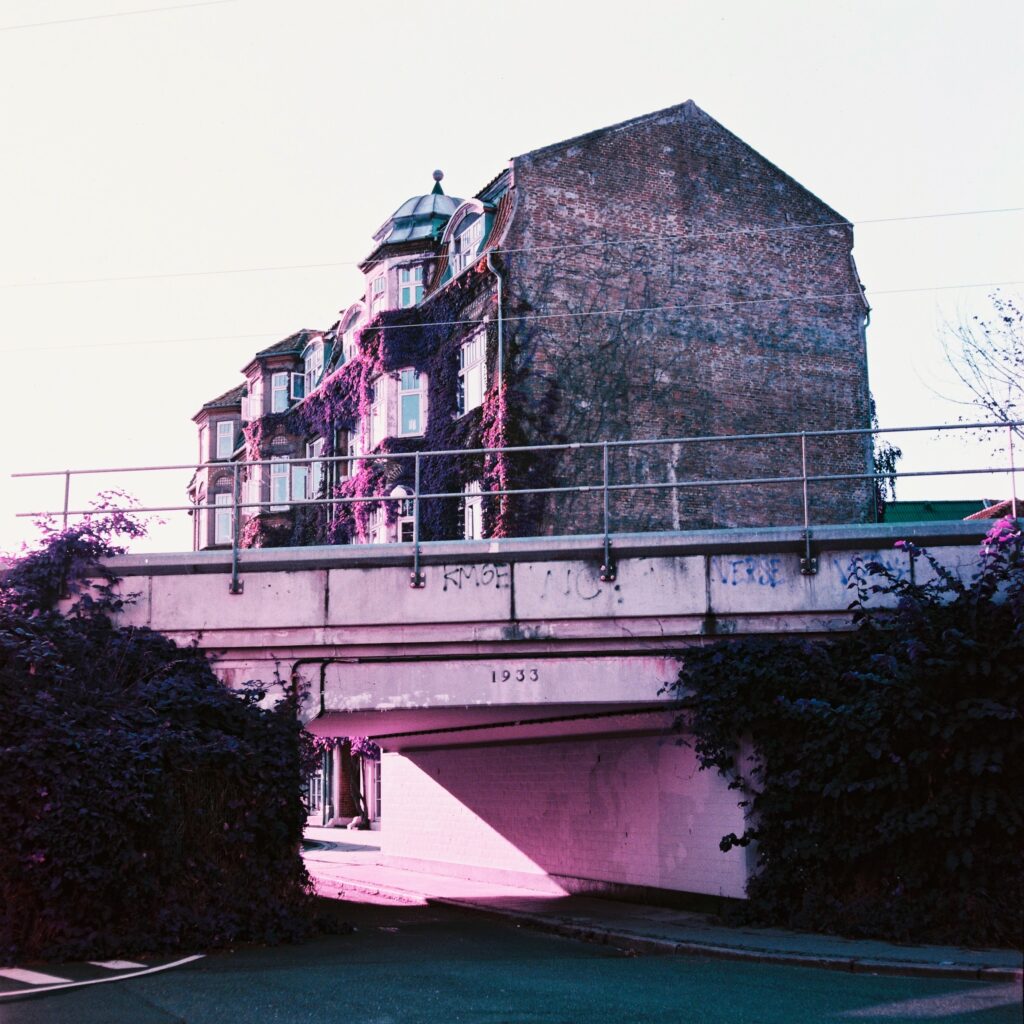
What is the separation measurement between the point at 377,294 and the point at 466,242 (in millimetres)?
5164

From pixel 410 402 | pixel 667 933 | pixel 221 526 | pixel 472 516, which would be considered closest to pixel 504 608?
pixel 667 933

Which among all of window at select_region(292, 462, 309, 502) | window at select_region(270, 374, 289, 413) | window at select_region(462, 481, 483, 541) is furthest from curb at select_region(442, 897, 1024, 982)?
window at select_region(270, 374, 289, 413)

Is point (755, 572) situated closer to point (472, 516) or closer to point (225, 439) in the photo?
point (472, 516)

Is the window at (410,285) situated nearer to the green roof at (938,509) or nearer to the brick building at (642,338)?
the brick building at (642,338)

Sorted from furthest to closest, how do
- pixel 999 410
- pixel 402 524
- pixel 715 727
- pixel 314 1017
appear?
pixel 402 524 → pixel 999 410 → pixel 715 727 → pixel 314 1017

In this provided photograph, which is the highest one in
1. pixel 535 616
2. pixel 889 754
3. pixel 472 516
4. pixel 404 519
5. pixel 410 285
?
pixel 410 285

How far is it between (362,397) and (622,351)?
10.2m

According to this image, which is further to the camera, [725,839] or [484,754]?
[484,754]

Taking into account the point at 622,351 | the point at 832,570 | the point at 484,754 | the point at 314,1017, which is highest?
the point at 622,351

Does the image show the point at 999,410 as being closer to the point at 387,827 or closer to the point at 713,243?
the point at 713,243

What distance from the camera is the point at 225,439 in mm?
58344

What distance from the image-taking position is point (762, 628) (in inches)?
613

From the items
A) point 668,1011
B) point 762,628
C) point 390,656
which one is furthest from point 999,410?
point 668,1011

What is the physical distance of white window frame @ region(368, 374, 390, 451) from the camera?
1500 inches
